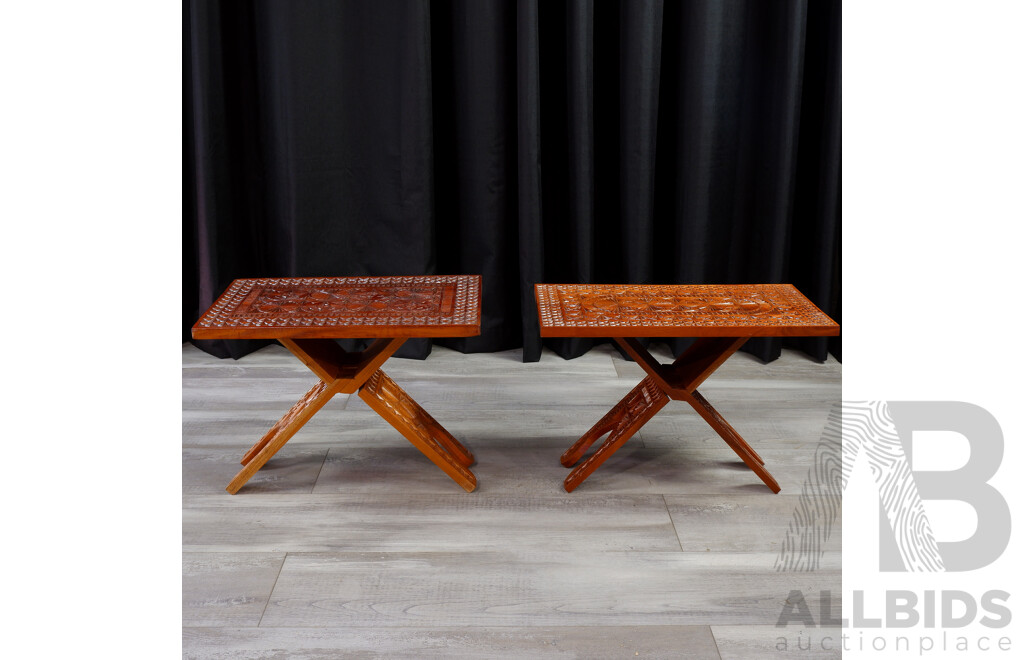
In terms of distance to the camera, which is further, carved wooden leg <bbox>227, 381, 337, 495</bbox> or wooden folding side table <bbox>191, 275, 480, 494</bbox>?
carved wooden leg <bbox>227, 381, 337, 495</bbox>

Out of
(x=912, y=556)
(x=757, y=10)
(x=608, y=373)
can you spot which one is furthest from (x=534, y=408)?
(x=757, y=10)

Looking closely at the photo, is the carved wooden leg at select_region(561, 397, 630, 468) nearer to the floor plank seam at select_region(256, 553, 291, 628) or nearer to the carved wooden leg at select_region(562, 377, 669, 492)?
the carved wooden leg at select_region(562, 377, 669, 492)

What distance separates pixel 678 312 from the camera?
6.98 ft

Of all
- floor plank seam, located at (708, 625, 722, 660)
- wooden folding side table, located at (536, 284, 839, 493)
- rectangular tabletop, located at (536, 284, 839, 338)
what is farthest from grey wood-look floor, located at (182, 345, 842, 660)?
rectangular tabletop, located at (536, 284, 839, 338)

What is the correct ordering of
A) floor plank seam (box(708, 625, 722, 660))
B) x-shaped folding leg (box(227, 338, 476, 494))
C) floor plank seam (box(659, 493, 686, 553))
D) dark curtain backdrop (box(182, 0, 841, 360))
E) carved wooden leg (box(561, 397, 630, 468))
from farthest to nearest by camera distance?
dark curtain backdrop (box(182, 0, 841, 360)) → carved wooden leg (box(561, 397, 630, 468)) → x-shaped folding leg (box(227, 338, 476, 494)) → floor plank seam (box(659, 493, 686, 553)) → floor plank seam (box(708, 625, 722, 660))

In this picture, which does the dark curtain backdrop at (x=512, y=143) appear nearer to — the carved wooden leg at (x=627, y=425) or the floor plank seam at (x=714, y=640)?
the carved wooden leg at (x=627, y=425)

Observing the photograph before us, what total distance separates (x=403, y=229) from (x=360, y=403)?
0.71 m

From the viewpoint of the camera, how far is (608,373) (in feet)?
10.1

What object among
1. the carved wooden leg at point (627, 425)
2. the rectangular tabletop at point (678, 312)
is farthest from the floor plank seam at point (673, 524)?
the rectangular tabletop at point (678, 312)

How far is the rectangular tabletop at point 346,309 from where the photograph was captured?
78.3 inches

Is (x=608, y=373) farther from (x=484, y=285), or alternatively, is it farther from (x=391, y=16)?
(x=391, y=16)

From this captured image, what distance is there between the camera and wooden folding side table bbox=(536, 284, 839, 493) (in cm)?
201

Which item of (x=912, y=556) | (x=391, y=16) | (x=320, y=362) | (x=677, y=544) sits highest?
(x=391, y=16)

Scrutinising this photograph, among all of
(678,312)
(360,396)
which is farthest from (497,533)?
(678,312)
